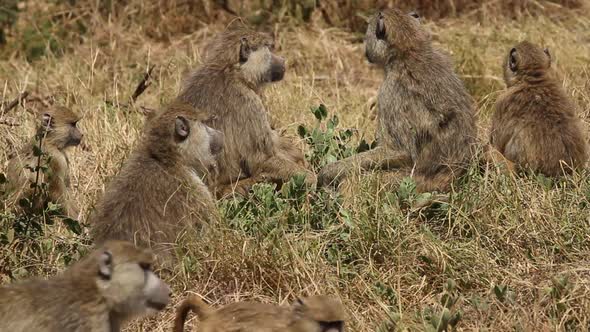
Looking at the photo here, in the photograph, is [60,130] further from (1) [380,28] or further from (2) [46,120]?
(1) [380,28]

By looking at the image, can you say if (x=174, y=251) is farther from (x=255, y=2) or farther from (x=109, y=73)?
(x=255, y=2)

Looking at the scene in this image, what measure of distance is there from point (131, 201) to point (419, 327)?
1.53m

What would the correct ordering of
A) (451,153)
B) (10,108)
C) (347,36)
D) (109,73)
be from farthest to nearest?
(347,36), (109,73), (10,108), (451,153)

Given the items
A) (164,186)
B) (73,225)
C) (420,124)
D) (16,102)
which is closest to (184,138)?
(164,186)

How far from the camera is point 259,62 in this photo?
6484 mm

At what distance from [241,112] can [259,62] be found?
399 millimetres

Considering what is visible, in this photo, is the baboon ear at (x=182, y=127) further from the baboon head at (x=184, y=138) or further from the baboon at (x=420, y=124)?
the baboon at (x=420, y=124)

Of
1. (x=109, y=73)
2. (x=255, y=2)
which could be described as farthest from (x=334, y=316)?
(x=255, y=2)

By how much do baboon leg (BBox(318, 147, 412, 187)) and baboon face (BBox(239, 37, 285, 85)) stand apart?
678mm

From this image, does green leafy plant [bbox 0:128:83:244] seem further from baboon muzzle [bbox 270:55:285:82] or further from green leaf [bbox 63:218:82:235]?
baboon muzzle [bbox 270:55:285:82]

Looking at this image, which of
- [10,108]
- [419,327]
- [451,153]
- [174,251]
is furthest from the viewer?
[10,108]

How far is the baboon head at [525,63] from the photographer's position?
6500 mm

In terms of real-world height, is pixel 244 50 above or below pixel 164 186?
above

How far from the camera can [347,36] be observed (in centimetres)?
931
